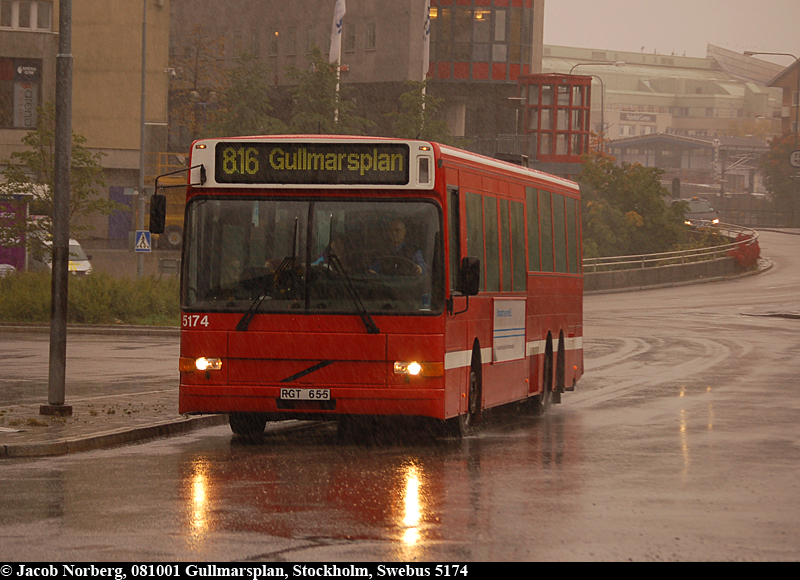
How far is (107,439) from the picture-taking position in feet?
45.5

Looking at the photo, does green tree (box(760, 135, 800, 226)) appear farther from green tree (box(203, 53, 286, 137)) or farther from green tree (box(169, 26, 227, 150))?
green tree (box(203, 53, 286, 137))

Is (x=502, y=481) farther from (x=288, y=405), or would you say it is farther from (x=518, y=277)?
(x=518, y=277)

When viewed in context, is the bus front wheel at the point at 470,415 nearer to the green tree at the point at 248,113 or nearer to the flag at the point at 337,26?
the flag at the point at 337,26

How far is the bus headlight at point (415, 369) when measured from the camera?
13.5 meters

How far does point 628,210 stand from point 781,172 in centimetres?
4912

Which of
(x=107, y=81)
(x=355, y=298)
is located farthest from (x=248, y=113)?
(x=355, y=298)

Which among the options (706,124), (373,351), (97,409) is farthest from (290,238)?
(706,124)

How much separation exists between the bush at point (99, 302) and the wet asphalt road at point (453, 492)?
62.0ft

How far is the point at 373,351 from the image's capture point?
13477 mm

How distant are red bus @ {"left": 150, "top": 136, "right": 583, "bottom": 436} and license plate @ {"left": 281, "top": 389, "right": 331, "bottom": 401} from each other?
12 mm

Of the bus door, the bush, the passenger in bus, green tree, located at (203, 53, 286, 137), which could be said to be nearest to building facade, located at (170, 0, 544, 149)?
green tree, located at (203, 53, 286, 137)

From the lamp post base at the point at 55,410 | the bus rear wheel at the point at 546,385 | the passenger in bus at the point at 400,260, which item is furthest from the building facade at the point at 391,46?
the passenger in bus at the point at 400,260

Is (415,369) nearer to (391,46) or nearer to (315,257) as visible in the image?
(315,257)

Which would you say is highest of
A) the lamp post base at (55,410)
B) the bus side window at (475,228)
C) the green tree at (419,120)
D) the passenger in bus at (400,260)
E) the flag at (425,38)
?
the flag at (425,38)
